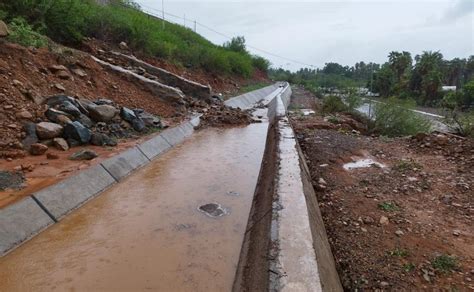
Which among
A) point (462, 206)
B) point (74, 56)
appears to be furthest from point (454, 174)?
point (74, 56)

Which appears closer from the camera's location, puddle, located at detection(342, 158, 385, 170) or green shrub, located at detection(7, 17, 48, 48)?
puddle, located at detection(342, 158, 385, 170)

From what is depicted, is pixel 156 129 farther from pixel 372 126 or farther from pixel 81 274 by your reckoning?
pixel 372 126

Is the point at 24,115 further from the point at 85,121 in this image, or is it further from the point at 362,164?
the point at 362,164

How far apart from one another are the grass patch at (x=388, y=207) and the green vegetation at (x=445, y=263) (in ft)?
3.32

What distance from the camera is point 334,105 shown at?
15.5 metres

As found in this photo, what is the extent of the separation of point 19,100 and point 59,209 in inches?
113

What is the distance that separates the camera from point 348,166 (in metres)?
5.96

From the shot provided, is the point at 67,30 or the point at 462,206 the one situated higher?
the point at 67,30

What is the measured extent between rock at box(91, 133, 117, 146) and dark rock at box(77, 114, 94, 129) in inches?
18.3

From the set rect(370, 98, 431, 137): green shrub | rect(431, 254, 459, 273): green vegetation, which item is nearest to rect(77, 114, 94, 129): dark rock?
rect(431, 254, 459, 273): green vegetation

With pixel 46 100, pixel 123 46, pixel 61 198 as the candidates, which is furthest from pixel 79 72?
pixel 123 46

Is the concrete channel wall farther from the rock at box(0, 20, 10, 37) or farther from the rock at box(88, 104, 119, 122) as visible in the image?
the rock at box(0, 20, 10, 37)

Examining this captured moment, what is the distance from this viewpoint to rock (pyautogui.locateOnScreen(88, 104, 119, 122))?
21.7 feet

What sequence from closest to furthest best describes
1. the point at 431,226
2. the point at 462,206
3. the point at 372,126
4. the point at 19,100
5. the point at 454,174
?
the point at 431,226 → the point at 462,206 → the point at 454,174 → the point at 19,100 → the point at 372,126
